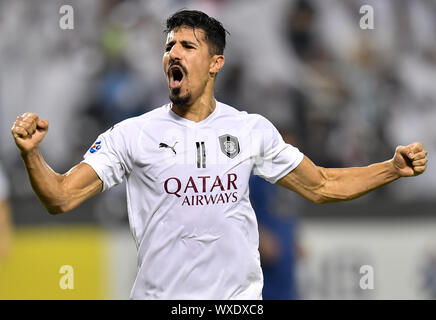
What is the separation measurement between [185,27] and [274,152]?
94cm

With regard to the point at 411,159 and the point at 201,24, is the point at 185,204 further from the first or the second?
the point at 411,159

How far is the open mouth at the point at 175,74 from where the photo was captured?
4.83 m

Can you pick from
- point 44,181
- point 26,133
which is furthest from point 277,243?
point 26,133

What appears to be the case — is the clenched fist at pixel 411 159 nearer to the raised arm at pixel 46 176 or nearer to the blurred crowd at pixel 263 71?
the raised arm at pixel 46 176

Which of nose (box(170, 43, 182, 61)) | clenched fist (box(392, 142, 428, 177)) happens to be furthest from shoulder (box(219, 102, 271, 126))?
clenched fist (box(392, 142, 428, 177))

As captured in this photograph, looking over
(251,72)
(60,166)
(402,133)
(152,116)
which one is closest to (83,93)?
(60,166)

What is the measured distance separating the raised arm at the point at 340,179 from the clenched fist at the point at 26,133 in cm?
162

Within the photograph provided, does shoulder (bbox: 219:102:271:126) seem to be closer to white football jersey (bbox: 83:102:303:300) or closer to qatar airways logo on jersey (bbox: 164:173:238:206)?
white football jersey (bbox: 83:102:303:300)

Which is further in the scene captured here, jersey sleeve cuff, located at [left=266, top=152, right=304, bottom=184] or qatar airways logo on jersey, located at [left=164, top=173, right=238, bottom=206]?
jersey sleeve cuff, located at [left=266, top=152, right=304, bottom=184]

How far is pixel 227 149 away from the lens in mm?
4855

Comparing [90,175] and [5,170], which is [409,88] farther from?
[90,175]

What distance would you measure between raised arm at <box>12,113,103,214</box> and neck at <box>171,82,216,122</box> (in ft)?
2.21

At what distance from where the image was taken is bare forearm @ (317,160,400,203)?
519cm

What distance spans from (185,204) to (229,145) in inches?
18.1
